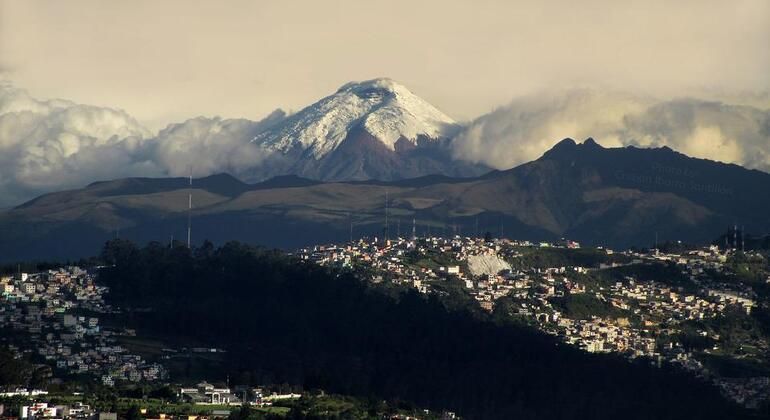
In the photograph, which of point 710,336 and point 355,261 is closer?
point 710,336

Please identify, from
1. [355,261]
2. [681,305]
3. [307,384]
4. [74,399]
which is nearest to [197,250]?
[355,261]

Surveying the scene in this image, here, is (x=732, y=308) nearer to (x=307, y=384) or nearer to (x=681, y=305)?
(x=681, y=305)

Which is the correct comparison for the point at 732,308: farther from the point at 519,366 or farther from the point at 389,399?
the point at 389,399

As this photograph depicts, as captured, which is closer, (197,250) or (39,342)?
(39,342)

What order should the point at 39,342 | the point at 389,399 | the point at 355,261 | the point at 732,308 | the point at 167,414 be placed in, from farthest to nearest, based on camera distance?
the point at 355,261 → the point at 732,308 → the point at 39,342 → the point at 389,399 → the point at 167,414

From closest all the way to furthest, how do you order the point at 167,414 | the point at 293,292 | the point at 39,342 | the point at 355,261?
the point at 167,414, the point at 39,342, the point at 293,292, the point at 355,261

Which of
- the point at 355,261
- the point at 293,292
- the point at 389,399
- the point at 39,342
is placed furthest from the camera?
the point at 355,261

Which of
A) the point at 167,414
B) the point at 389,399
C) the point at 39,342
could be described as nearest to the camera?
the point at 167,414

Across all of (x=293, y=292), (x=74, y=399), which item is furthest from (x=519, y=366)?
(x=74, y=399)
